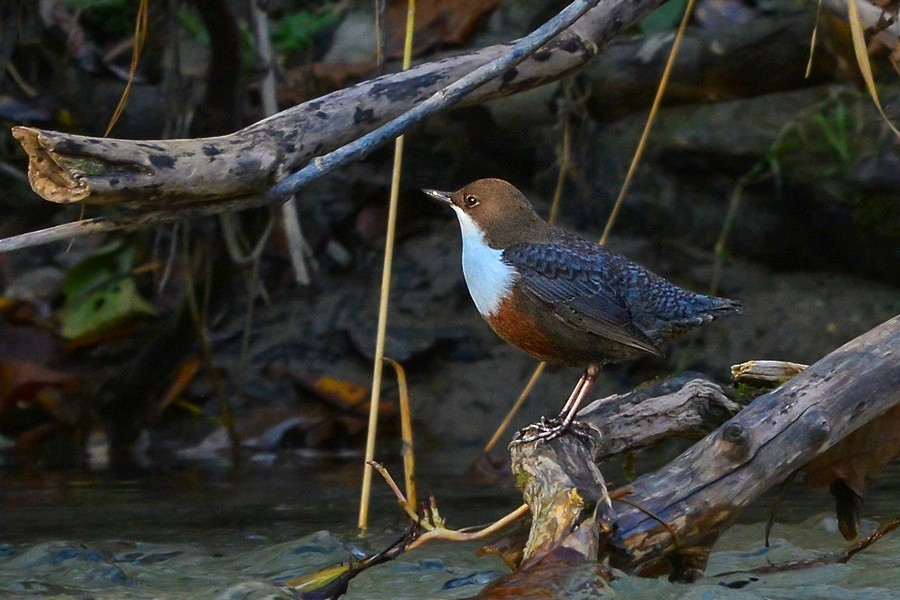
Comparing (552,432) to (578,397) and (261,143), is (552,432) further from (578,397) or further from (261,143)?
(261,143)

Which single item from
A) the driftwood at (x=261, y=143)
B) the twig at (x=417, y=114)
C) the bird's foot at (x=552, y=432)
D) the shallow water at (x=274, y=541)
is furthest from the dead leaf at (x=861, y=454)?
the twig at (x=417, y=114)

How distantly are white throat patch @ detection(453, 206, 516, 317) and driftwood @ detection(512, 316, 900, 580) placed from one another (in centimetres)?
68

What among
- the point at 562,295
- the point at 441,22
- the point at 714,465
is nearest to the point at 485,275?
the point at 562,295

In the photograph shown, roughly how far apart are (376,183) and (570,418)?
13.7 feet

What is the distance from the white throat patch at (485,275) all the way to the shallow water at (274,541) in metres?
0.83

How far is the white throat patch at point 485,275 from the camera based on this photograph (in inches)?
147

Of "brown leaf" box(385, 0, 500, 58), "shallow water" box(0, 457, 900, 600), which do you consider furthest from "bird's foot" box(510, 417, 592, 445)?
"brown leaf" box(385, 0, 500, 58)

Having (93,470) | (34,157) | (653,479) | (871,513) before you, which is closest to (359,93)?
(34,157)

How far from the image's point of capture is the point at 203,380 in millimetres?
6812

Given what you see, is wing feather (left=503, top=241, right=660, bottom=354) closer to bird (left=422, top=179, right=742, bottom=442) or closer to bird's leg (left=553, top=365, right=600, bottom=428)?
bird (left=422, top=179, right=742, bottom=442)

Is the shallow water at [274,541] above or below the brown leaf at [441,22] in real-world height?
below

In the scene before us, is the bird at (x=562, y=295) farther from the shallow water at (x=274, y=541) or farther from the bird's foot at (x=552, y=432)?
the shallow water at (x=274, y=541)

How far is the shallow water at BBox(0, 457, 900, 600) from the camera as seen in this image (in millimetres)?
3543

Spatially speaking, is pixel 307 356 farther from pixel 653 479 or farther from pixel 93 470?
pixel 653 479
